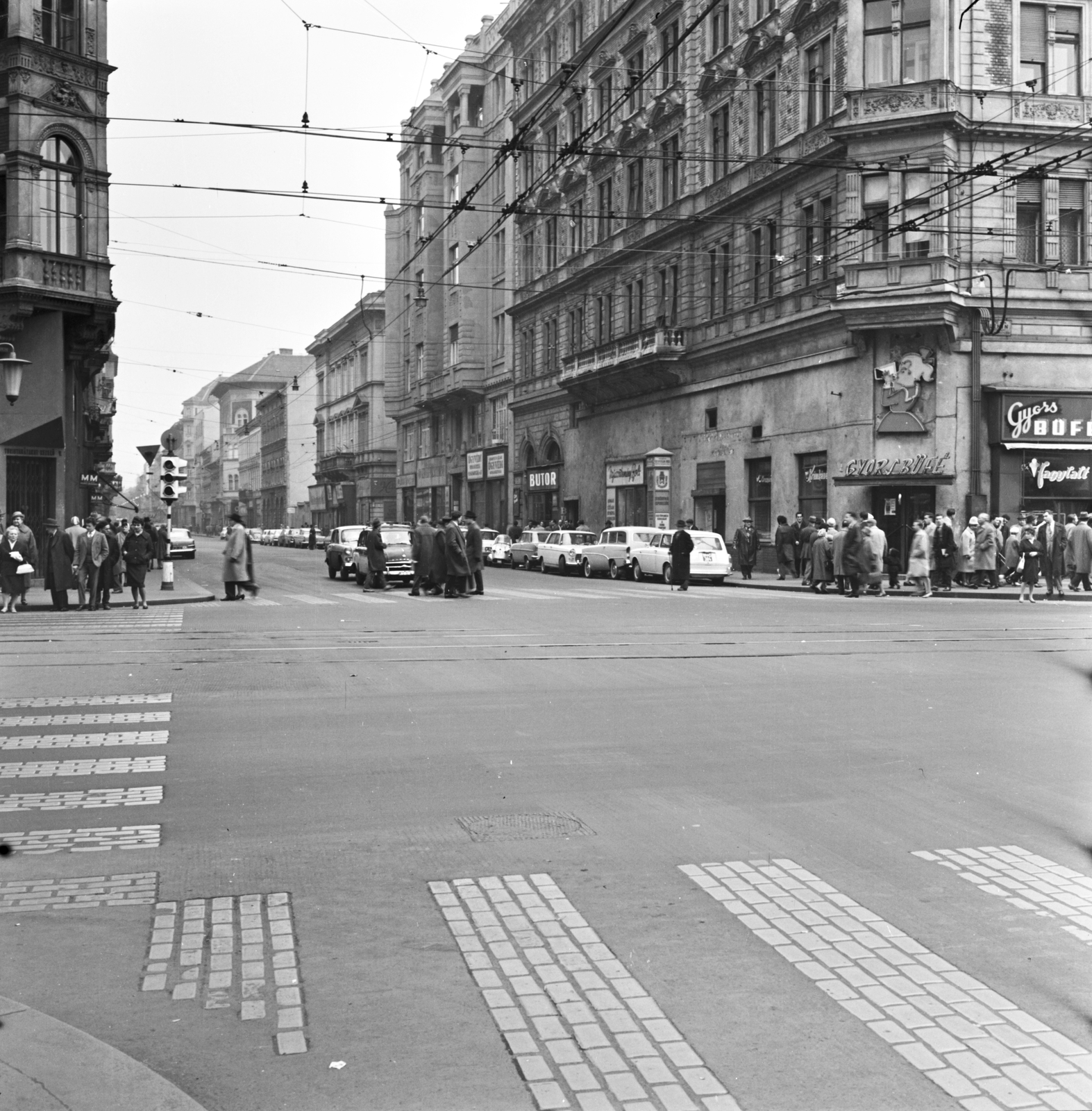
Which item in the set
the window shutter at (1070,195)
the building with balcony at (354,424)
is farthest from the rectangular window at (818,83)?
the building with balcony at (354,424)

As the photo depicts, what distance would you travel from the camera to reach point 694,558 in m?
35.8

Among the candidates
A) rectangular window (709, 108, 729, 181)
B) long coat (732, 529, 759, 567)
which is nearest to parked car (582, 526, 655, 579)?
long coat (732, 529, 759, 567)

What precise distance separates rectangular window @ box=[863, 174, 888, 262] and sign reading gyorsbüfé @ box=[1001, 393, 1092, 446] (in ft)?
16.0

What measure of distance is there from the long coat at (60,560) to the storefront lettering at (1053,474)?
76.6 ft

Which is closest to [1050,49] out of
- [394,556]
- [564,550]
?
[564,550]

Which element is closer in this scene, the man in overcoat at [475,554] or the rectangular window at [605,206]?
the man in overcoat at [475,554]

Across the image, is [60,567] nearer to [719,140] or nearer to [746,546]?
[746,546]

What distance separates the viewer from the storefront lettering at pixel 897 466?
33.7m

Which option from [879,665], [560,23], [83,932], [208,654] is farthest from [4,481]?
[560,23]

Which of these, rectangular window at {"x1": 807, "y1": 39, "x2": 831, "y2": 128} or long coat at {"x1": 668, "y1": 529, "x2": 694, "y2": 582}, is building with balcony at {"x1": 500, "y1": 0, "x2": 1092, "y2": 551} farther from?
long coat at {"x1": 668, "y1": 529, "x2": 694, "y2": 582}

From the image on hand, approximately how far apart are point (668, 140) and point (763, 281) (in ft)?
30.7

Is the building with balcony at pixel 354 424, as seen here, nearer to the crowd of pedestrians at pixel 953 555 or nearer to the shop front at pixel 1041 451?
the shop front at pixel 1041 451

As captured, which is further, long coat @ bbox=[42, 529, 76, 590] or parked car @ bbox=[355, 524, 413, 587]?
parked car @ bbox=[355, 524, 413, 587]

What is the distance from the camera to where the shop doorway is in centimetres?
3456
